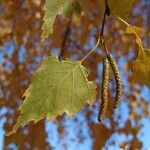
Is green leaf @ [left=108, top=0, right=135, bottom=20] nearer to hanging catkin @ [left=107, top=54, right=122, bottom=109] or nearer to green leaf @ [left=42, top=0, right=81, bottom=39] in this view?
green leaf @ [left=42, top=0, right=81, bottom=39]

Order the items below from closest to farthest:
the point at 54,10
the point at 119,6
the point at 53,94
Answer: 1. the point at 53,94
2. the point at 54,10
3. the point at 119,6

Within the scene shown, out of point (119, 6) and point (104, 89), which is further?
point (119, 6)

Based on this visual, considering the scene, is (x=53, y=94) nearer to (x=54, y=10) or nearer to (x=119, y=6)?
(x=54, y=10)

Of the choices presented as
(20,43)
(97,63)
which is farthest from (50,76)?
(20,43)

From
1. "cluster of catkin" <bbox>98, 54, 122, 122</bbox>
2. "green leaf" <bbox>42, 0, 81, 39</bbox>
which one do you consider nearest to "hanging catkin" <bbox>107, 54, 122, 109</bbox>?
"cluster of catkin" <bbox>98, 54, 122, 122</bbox>

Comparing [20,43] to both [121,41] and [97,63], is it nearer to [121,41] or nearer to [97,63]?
[97,63]

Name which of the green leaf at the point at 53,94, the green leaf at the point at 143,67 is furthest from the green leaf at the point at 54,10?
the green leaf at the point at 143,67

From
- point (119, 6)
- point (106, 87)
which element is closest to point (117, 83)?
point (106, 87)
